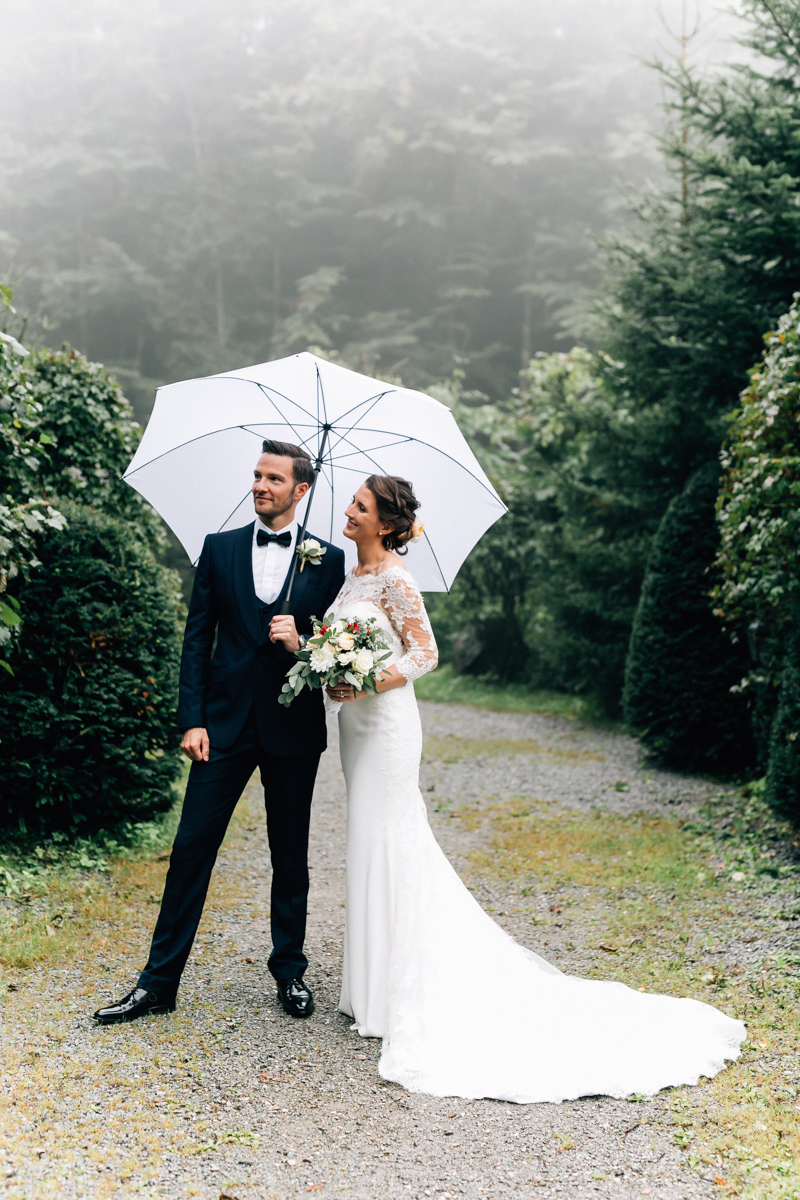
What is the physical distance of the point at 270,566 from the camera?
3.73 meters

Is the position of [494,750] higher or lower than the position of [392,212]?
lower

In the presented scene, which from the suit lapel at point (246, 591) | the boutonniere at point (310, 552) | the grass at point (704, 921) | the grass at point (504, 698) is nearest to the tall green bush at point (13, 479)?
the suit lapel at point (246, 591)

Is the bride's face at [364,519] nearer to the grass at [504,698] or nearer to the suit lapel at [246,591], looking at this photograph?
the suit lapel at [246,591]

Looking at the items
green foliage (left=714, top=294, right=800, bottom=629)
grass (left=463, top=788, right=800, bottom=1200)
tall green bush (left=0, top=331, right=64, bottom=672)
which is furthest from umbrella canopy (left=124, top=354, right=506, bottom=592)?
green foliage (left=714, top=294, right=800, bottom=629)

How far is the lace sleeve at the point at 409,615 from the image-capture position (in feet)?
12.1

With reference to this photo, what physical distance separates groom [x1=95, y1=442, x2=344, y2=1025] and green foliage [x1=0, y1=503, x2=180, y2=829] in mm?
1889

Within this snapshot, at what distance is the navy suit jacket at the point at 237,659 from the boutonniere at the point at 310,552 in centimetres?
8

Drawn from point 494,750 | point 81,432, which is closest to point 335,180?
point 494,750

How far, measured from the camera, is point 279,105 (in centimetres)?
2988

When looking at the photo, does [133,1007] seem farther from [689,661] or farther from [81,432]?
[689,661]

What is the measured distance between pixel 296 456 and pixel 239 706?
955 mm

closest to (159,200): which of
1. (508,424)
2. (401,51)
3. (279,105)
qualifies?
(279,105)

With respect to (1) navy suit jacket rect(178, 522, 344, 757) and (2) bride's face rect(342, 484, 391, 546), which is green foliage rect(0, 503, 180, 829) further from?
(2) bride's face rect(342, 484, 391, 546)

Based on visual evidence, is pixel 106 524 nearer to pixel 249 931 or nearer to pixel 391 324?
pixel 249 931
